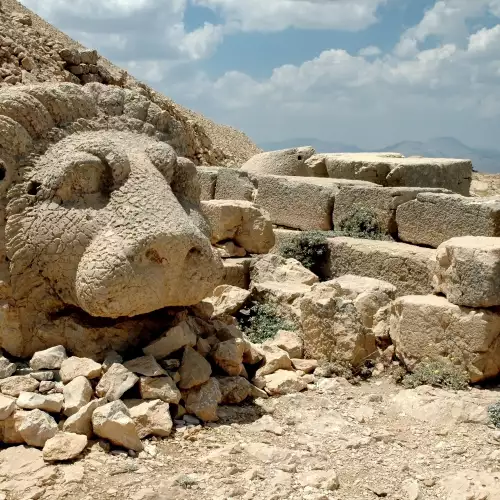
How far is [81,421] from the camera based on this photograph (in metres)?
4.07

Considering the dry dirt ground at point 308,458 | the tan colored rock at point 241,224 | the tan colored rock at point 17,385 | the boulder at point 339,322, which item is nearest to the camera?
the dry dirt ground at point 308,458

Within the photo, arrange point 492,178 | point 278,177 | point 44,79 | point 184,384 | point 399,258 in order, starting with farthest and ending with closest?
point 492,178 → point 44,79 → point 278,177 → point 399,258 → point 184,384

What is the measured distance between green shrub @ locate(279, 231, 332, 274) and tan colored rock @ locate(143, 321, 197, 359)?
277 centimetres

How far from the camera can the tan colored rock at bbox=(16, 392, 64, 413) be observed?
413cm

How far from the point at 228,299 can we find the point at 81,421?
2.53 metres

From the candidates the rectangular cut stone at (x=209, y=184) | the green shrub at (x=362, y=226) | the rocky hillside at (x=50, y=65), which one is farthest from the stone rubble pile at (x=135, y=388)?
the rocky hillside at (x=50, y=65)

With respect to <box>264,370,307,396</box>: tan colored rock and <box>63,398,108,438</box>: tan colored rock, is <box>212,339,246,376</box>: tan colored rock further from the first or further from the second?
<box>63,398,108,438</box>: tan colored rock

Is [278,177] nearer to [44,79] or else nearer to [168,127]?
[168,127]

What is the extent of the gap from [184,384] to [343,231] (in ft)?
12.1

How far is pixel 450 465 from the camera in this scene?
4.29 m

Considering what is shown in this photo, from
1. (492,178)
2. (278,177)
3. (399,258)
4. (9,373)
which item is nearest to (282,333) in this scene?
(399,258)

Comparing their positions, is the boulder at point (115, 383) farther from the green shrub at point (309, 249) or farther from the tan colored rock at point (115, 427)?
the green shrub at point (309, 249)

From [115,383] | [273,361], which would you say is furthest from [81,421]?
[273,361]

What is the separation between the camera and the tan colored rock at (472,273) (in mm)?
5234
